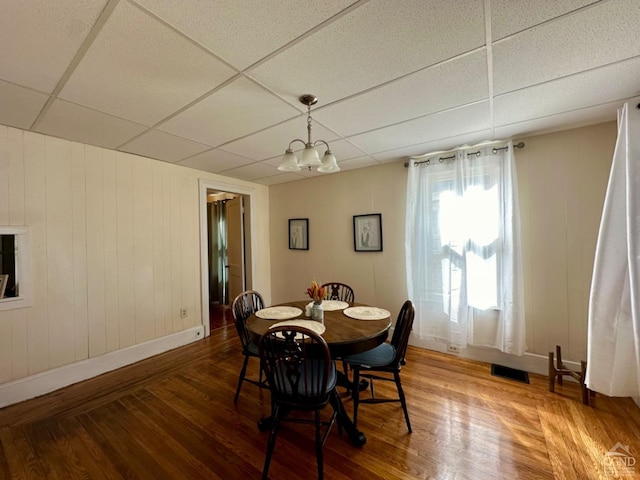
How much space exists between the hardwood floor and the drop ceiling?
2302 mm

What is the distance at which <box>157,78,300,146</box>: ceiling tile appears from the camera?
1764 mm

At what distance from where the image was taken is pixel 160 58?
1407mm

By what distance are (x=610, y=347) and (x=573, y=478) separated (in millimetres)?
1052

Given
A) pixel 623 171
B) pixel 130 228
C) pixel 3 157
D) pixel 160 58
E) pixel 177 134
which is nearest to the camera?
pixel 160 58

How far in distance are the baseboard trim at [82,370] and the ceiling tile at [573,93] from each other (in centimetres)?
407

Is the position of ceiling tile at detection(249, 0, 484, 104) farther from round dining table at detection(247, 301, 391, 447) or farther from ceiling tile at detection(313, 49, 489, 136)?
round dining table at detection(247, 301, 391, 447)

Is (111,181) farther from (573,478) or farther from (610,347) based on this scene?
(610,347)

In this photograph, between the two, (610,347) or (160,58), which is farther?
(610,347)

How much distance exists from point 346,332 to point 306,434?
0.77 m

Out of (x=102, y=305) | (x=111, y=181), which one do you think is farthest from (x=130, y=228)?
(x=102, y=305)

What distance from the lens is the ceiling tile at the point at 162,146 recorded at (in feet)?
8.19

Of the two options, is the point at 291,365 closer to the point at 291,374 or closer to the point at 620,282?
the point at 291,374

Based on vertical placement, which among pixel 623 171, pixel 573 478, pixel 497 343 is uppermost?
pixel 623 171

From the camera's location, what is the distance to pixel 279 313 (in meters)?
2.26
